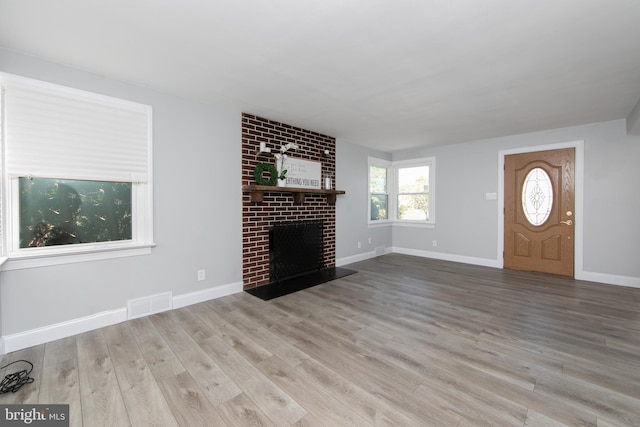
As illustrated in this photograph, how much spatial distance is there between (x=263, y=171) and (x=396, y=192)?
3.60m

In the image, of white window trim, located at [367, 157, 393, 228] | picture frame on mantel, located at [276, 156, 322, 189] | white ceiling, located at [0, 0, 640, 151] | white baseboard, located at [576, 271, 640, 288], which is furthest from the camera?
white window trim, located at [367, 157, 393, 228]

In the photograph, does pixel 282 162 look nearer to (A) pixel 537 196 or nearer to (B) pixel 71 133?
(B) pixel 71 133

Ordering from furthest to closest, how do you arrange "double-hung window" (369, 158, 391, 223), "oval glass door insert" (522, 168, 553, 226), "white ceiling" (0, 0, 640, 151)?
"double-hung window" (369, 158, 391, 223) < "oval glass door insert" (522, 168, 553, 226) < "white ceiling" (0, 0, 640, 151)

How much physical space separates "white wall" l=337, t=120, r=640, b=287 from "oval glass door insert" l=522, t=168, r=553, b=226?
42 cm

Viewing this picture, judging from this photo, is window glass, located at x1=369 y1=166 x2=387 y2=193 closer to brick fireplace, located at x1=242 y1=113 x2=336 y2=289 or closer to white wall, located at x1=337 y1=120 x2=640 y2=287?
white wall, located at x1=337 y1=120 x2=640 y2=287

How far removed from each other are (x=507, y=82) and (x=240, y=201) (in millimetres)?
3284

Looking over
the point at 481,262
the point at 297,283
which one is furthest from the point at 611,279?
the point at 297,283

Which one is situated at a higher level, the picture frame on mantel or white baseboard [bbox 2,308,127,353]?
the picture frame on mantel

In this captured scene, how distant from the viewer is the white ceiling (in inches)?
66.9

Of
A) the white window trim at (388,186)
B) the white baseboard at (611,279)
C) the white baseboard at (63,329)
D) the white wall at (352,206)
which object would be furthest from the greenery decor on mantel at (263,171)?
the white baseboard at (611,279)

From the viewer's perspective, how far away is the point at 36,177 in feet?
7.58

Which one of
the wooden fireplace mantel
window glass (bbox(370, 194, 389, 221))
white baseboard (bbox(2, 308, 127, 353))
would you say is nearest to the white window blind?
the wooden fireplace mantel

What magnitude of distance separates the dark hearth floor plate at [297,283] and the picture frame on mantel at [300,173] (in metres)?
1.45

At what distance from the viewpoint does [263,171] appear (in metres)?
3.80
